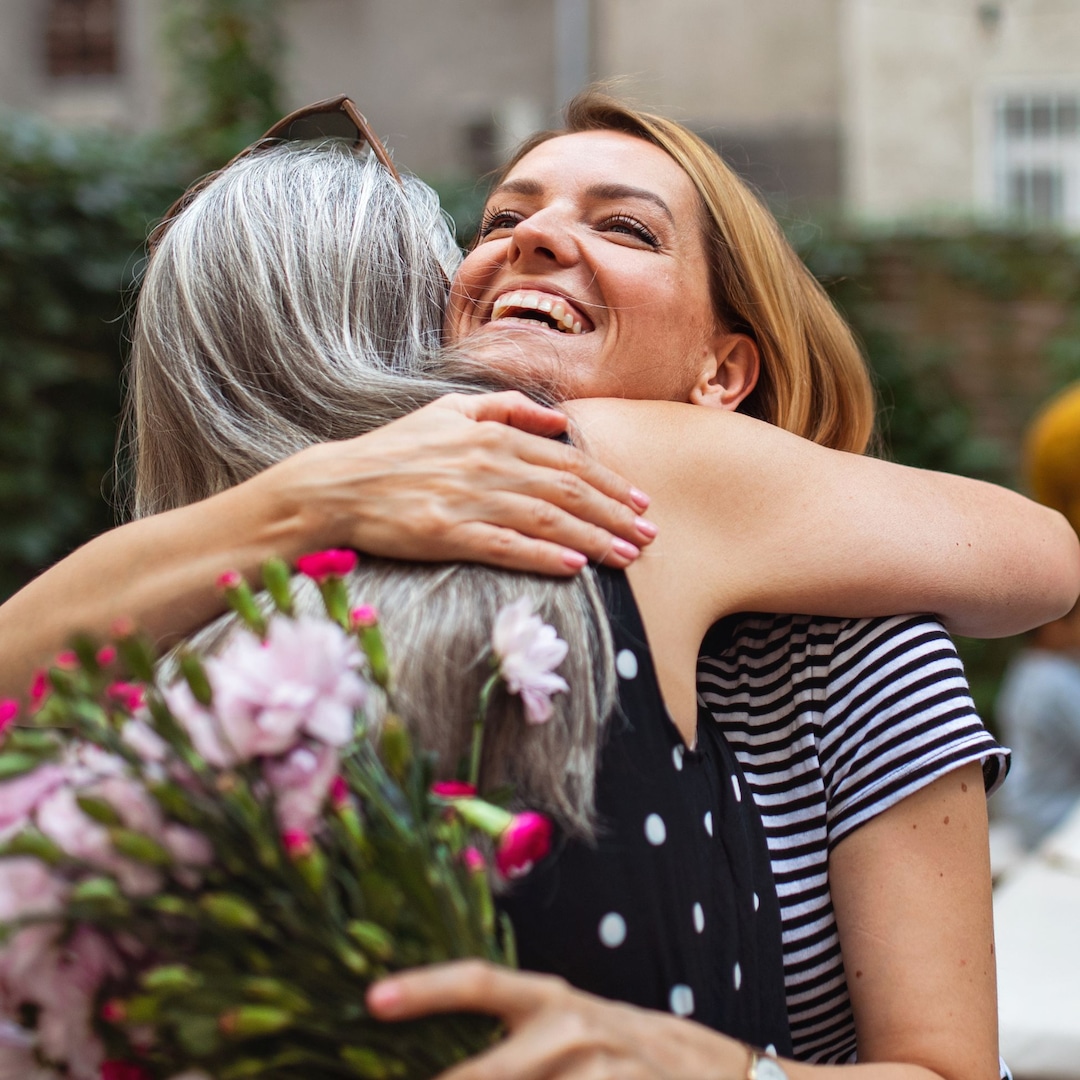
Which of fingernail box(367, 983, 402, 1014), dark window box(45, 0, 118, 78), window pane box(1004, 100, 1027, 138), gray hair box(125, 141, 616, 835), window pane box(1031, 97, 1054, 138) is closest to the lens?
fingernail box(367, 983, 402, 1014)

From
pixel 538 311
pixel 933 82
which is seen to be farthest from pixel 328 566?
pixel 933 82

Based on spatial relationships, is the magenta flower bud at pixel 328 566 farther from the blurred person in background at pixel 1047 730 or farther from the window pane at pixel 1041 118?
the window pane at pixel 1041 118

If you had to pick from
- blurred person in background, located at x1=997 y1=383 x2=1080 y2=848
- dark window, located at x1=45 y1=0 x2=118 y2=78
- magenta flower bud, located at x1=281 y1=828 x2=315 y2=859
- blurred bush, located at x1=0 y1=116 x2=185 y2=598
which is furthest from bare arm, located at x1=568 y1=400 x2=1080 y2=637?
dark window, located at x1=45 y1=0 x2=118 y2=78

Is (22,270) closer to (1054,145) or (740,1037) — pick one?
(740,1037)

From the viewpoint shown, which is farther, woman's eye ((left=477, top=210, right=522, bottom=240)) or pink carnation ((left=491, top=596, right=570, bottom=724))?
woman's eye ((left=477, top=210, right=522, bottom=240))

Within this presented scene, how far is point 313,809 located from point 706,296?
4.05 feet

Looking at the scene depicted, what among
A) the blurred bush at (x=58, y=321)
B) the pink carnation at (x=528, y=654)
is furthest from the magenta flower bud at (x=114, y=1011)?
the blurred bush at (x=58, y=321)

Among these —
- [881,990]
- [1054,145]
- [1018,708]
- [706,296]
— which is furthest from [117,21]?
[881,990]

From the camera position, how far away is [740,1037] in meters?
1.42

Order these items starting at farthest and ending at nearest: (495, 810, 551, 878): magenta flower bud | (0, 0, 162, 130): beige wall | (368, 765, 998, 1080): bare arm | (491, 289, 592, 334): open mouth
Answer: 1. (0, 0, 162, 130): beige wall
2. (491, 289, 592, 334): open mouth
3. (368, 765, 998, 1080): bare arm
4. (495, 810, 551, 878): magenta flower bud

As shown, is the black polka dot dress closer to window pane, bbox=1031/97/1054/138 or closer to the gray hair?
the gray hair

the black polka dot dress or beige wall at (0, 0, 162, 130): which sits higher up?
beige wall at (0, 0, 162, 130)

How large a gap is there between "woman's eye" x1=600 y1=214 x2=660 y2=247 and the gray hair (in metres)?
0.26

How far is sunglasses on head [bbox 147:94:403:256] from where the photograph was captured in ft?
6.53
